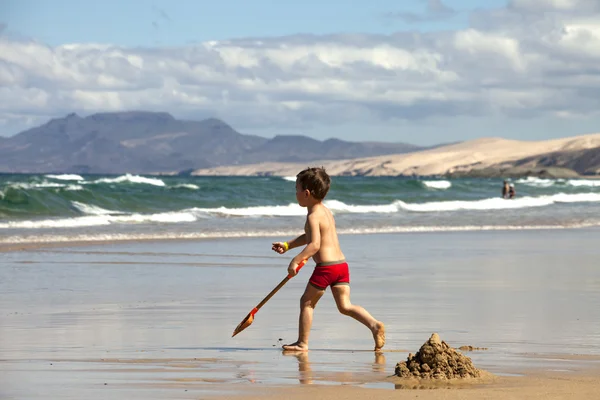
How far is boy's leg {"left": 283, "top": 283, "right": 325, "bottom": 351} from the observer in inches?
293

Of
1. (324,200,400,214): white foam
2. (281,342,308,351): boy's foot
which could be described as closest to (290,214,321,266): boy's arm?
(281,342,308,351): boy's foot

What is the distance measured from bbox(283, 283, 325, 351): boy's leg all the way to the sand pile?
143 cm

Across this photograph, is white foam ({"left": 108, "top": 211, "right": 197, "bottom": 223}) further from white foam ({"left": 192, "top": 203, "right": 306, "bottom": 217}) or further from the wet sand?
the wet sand

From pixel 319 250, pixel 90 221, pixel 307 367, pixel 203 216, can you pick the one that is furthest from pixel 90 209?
pixel 307 367

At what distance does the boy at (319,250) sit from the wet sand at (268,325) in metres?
0.25

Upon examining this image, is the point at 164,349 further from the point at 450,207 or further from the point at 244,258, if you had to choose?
the point at 450,207

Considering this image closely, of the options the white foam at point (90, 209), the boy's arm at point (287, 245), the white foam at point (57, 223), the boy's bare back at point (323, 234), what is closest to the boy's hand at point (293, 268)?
the boy's arm at point (287, 245)

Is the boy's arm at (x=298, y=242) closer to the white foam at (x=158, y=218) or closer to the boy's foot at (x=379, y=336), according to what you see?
the boy's foot at (x=379, y=336)

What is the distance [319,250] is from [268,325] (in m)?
1.45

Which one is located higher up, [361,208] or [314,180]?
[361,208]

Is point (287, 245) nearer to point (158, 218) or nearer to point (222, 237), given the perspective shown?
point (222, 237)

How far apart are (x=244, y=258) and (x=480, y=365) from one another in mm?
10473

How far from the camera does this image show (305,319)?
7637 millimetres

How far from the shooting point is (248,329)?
8641mm
